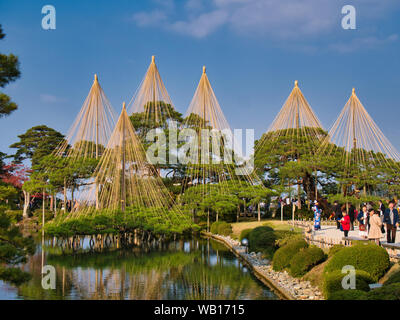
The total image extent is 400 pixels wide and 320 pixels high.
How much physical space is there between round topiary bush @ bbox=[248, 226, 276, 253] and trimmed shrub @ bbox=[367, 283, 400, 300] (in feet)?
30.6

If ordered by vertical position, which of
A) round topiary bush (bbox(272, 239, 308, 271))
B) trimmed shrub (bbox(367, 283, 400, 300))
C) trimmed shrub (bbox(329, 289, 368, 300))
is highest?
trimmed shrub (bbox(367, 283, 400, 300))

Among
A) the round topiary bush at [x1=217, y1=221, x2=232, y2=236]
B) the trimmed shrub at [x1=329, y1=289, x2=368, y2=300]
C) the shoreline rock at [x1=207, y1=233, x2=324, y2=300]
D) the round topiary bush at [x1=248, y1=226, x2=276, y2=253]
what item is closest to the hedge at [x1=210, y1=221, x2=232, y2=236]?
the round topiary bush at [x1=217, y1=221, x2=232, y2=236]

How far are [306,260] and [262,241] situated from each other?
5.15m

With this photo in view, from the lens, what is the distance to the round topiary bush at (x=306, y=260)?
12000mm

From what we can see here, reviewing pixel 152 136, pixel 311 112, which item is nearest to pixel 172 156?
pixel 152 136

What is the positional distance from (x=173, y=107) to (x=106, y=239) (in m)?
15.7

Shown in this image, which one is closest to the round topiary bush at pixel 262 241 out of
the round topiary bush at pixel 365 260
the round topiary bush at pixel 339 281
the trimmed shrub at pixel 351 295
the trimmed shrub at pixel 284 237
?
the trimmed shrub at pixel 284 237

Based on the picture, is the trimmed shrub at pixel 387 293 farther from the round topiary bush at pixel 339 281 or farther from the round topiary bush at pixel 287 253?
the round topiary bush at pixel 287 253

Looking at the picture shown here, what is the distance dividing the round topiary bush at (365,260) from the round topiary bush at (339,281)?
0.74m

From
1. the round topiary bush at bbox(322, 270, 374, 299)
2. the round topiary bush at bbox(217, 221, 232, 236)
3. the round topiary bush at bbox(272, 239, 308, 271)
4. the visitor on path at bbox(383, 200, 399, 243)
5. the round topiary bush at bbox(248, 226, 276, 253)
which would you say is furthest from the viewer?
the round topiary bush at bbox(217, 221, 232, 236)

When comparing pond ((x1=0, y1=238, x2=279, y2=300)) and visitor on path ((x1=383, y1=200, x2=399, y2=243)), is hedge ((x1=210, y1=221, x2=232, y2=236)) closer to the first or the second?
pond ((x1=0, y1=238, x2=279, y2=300))

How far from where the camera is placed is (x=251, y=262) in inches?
609

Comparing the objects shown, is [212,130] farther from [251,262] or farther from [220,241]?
[251,262]

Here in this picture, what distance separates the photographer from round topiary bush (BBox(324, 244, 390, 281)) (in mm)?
9773
